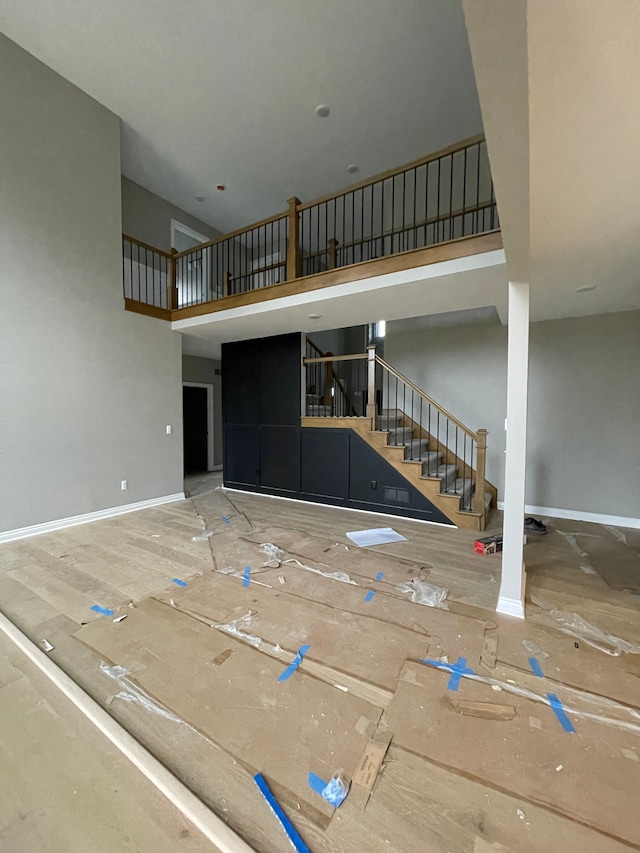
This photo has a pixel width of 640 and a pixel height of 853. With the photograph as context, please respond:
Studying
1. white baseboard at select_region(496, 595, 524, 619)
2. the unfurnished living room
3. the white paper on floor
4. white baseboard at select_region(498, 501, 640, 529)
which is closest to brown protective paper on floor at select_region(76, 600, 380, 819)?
the unfurnished living room

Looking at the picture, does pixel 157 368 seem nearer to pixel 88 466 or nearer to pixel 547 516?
pixel 88 466

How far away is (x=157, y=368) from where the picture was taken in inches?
198

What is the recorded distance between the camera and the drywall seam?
1.05 meters

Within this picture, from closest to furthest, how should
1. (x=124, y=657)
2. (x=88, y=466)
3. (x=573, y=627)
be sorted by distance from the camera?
(x=124, y=657) < (x=573, y=627) < (x=88, y=466)

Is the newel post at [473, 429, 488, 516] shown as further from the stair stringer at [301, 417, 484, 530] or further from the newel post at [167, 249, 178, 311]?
the newel post at [167, 249, 178, 311]

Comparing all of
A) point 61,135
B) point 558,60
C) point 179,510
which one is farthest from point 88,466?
point 558,60

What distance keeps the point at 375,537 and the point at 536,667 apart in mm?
1965

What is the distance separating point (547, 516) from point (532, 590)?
237 centimetres

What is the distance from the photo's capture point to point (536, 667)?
1776 mm

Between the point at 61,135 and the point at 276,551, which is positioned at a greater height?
the point at 61,135

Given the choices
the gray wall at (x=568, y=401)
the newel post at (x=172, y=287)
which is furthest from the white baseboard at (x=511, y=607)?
the newel post at (x=172, y=287)

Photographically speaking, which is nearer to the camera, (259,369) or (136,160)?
(136,160)

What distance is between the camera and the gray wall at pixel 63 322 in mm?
3572

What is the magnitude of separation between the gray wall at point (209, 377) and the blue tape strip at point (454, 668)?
6.74 metres
